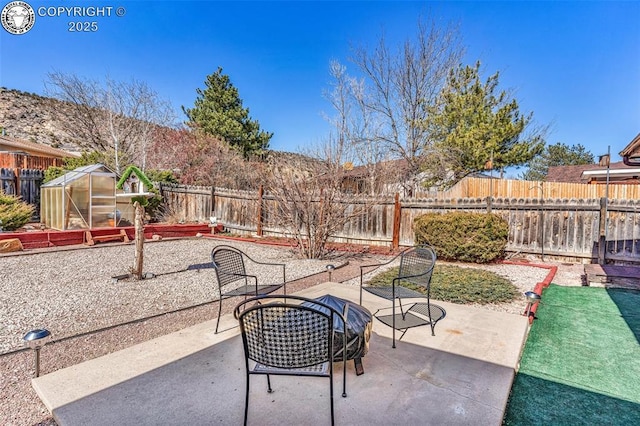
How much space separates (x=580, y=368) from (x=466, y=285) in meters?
2.50

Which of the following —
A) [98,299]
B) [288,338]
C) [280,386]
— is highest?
[288,338]

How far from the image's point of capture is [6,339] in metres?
3.38

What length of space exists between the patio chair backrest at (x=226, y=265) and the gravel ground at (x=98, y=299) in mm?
713

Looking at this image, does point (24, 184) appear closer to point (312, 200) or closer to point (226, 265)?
point (312, 200)

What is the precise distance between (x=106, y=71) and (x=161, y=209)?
28.9 ft

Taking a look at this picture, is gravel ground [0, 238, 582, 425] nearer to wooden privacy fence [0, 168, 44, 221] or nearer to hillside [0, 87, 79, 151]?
wooden privacy fence [0, 168, 44, 221]

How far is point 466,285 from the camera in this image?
5340 mm

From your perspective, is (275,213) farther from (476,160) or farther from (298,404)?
(476,160)

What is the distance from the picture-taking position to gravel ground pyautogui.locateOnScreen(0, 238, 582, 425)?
2.87 metres

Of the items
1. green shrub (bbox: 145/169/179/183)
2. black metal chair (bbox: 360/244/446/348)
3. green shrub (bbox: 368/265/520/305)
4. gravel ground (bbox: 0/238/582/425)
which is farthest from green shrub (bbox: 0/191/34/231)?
black metal chair (bbox: 360/244/446/348)

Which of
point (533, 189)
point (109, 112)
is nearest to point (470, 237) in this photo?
point (533, 189)

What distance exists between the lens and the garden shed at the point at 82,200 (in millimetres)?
9430

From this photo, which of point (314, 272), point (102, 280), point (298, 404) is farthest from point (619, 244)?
point (102, 280)

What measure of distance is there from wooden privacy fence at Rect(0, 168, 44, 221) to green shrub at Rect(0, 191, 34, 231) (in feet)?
9.54
